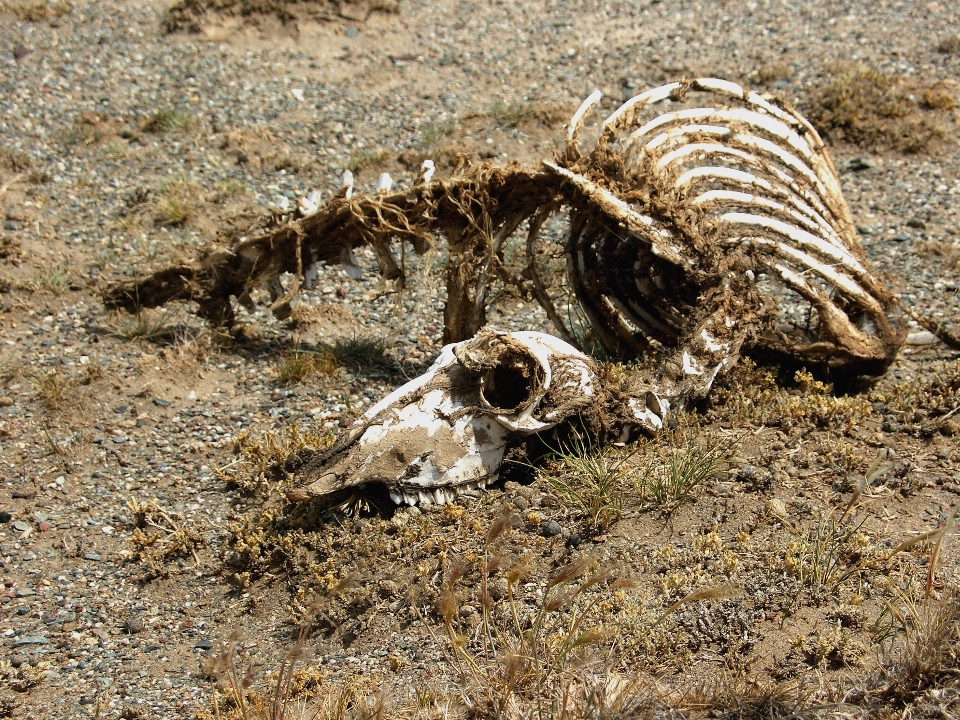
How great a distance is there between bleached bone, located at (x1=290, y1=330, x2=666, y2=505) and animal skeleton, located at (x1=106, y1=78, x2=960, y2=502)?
0.4 inches

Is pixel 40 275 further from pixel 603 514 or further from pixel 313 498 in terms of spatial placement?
pixel 603 514

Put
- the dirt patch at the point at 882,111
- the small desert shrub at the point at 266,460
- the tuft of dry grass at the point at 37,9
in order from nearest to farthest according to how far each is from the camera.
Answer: the small desert shrub at the point at 266,460, the dirt patch at the point at 882,111, the tuft of dry grass at the point at 37,9

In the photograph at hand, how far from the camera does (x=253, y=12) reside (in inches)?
497

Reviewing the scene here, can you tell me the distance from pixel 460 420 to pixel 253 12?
9212mm

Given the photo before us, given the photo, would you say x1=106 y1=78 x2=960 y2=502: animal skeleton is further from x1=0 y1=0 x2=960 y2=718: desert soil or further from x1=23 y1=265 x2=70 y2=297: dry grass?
x1=23 y1=265 x2=70 y2=297: dry grass

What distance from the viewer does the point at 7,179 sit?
31.7 ft

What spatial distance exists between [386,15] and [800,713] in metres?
11.2

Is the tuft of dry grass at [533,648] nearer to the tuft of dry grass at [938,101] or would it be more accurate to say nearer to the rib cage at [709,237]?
the rib cage at [709,237]

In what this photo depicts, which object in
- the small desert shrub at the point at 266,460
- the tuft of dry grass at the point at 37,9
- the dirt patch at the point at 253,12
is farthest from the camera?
the tuft of dry grass at the point at 37,9

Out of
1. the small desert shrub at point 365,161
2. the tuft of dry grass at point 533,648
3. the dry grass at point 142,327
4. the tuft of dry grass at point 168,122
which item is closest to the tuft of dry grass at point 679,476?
the tuft of dry grass at point 533,648

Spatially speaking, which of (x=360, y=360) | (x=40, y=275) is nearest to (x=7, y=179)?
(x=40, y=275)

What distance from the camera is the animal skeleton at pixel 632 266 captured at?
5.32m

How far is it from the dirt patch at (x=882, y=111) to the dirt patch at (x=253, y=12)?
20.0 ft

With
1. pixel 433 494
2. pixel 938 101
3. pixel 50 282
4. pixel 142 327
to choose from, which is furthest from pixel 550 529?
pixel 938 101
